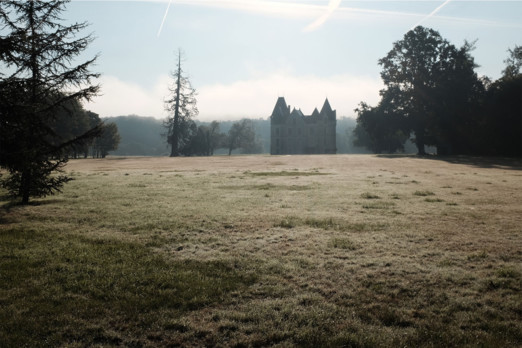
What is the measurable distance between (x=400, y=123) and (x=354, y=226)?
171 feet

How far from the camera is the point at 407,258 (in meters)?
6.90

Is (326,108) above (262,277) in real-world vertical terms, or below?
above

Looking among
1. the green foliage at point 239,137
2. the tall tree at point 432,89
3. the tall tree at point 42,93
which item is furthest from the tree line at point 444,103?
the green foliage at point 239,137

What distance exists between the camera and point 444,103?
2093 inches

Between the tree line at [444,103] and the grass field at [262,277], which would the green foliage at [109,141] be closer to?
the tree line at [444,103]

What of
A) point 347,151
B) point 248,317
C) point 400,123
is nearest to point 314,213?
point 248,317

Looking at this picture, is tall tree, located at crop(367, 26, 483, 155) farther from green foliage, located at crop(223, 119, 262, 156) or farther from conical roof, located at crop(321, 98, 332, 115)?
green foliage, located at crop(223, 119, 262, 156)

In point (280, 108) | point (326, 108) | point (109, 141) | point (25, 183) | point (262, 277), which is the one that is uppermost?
point (280, 108)

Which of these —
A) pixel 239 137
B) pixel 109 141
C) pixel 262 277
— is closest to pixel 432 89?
pixel 262 277

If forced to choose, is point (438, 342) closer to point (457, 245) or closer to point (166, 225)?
point (457, 245)

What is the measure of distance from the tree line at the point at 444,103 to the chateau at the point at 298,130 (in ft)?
138

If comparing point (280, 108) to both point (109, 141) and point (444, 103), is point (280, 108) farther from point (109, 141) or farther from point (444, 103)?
point (444, 103)

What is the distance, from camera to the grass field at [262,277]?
14.3 ft

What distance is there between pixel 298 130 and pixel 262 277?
332 ft
